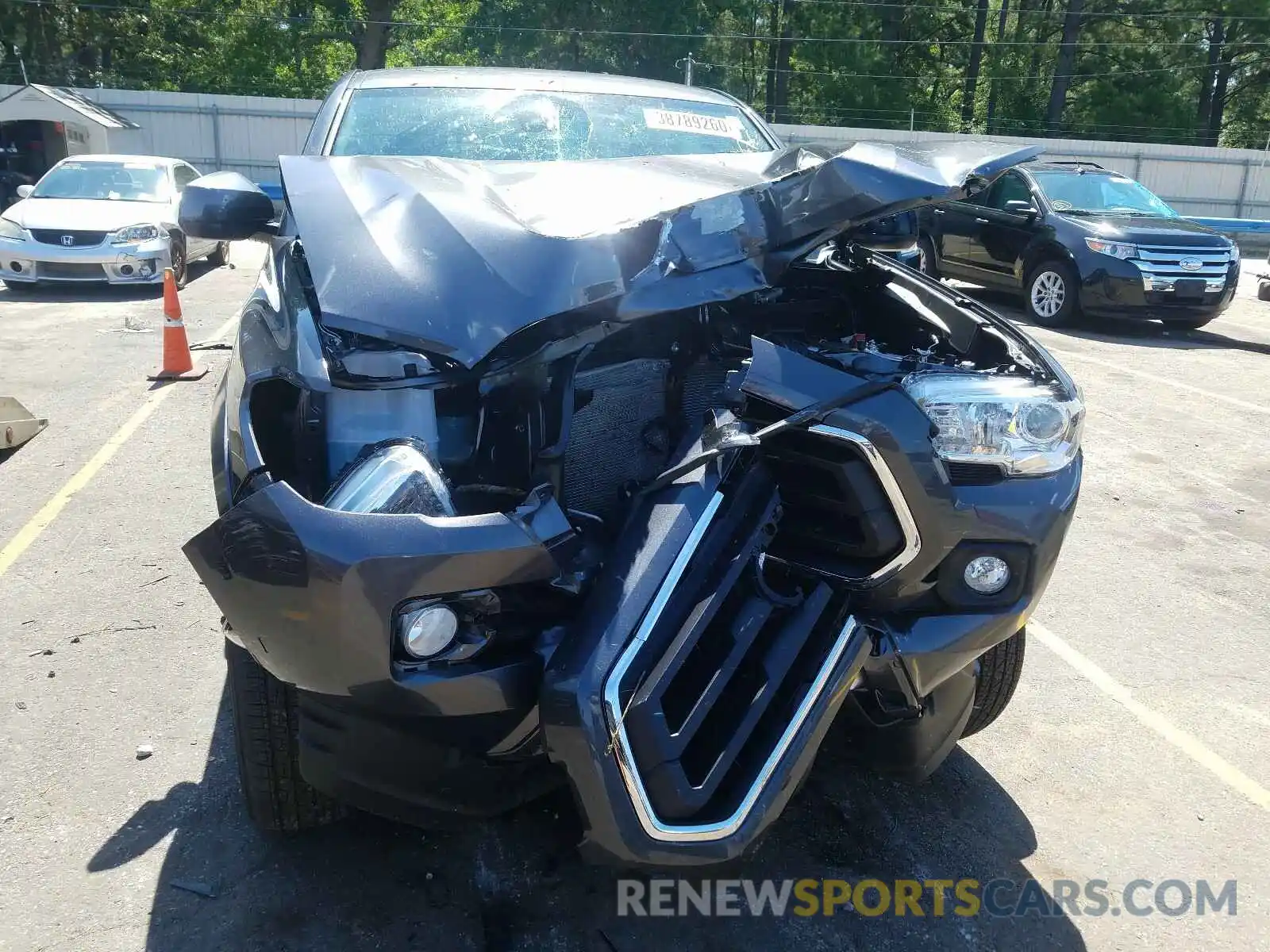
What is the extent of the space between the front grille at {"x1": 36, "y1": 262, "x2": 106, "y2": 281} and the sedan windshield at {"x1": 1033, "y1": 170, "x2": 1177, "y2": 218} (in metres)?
10.5

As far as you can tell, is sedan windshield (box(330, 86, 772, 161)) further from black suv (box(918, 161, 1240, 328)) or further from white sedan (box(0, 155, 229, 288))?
white sedan (box(0, 155, 229, 288))

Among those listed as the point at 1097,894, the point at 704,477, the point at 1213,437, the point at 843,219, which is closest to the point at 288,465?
the point at 704,477

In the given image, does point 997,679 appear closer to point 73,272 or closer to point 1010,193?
point 1010,193

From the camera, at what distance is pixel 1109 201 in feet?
36.7

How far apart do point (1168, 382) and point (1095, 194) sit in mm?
3665

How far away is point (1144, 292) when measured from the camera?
10.1m

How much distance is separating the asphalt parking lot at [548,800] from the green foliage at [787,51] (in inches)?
1352

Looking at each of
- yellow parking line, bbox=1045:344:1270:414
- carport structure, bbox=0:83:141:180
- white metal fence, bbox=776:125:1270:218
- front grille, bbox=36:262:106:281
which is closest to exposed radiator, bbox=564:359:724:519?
yellow parking line, bbox=1045:344:1270:414

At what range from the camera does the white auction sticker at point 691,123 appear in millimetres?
3887

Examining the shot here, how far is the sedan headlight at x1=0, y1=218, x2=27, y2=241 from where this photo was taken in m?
10.9

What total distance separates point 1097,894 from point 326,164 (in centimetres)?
269

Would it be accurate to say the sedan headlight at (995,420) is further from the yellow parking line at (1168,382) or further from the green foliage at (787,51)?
the green foliage at (787,51)

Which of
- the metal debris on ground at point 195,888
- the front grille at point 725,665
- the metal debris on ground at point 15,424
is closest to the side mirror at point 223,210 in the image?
the metal debris on ground at point 195,888

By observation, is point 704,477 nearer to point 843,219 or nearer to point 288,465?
point 843,219
